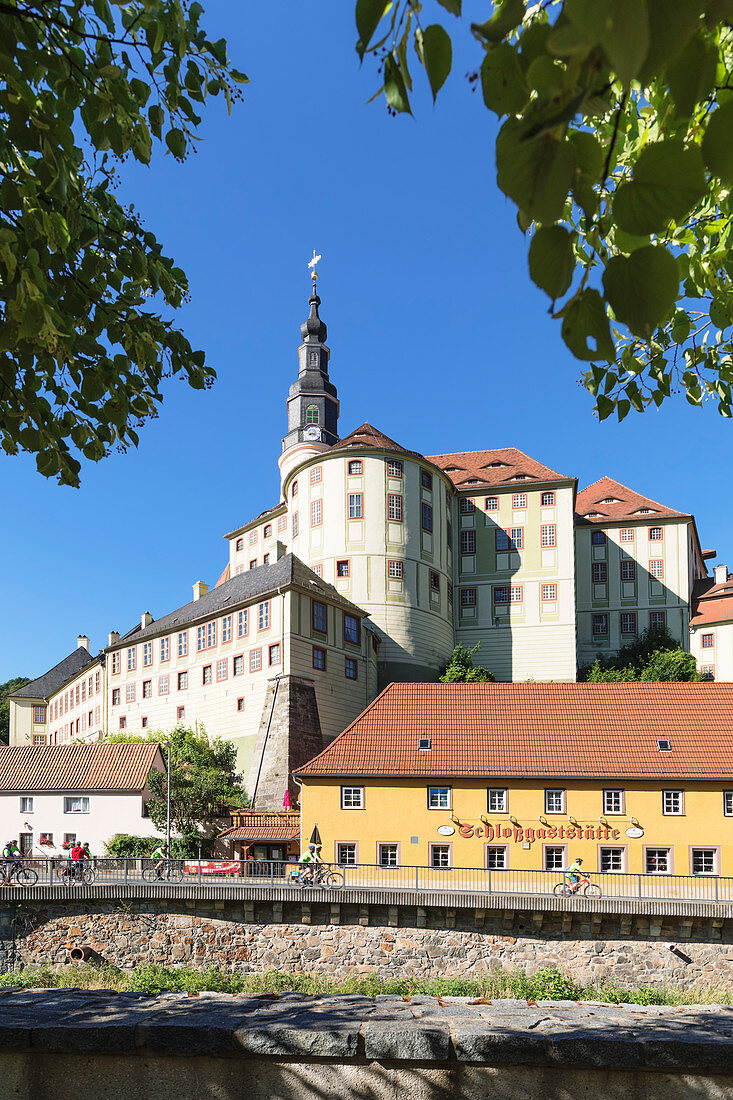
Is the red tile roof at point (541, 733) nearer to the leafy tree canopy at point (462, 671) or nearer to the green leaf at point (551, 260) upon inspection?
the leafy tree canopy at point (462, 671)

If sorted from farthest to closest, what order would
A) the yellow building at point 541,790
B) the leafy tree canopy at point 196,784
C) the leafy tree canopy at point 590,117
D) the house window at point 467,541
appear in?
the house window at point 467,541 → the leafy tree canopy at point 196,784 → the yellow building at point 541,790 → the leafy tree canopy at point 590,117

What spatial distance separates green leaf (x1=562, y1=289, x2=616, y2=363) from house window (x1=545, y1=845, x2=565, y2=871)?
28.9m

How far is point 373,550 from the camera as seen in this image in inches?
2078

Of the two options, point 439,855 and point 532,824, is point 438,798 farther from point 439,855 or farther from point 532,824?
point 532,824

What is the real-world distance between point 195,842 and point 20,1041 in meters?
34.0

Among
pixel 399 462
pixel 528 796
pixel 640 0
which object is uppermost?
pixel 399 462

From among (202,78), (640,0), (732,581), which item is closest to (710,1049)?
(640,0)

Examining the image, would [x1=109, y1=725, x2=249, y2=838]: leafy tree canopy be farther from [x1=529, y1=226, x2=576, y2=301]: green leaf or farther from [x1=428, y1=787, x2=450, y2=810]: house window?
[x1=529, y1=226, x2=576, y2=301]: green leaf

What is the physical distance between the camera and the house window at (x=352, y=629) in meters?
47.2

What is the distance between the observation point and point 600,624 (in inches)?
2566

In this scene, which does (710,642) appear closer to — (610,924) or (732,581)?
(732,581)

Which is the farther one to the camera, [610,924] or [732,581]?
[732,581]

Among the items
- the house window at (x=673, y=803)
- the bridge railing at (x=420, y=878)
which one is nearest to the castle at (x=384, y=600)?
the bridge railing at (x=420, y=878)

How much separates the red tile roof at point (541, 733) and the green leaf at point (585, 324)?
93.5ft
